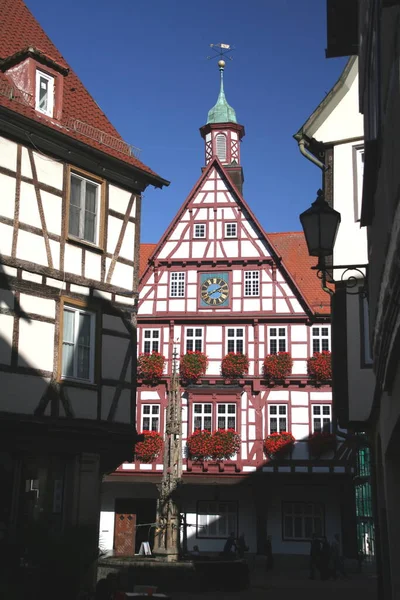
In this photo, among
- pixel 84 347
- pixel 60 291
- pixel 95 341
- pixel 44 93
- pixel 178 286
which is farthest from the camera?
pixel 178 286

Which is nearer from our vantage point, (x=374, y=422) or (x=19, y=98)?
(x=374, y=422)

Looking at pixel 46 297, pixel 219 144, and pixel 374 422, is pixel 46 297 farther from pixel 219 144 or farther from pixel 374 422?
pixel 219 144

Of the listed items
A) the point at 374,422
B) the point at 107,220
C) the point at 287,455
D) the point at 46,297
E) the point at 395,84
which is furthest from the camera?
the point at 287,455

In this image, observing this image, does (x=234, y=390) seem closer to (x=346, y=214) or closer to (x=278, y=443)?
(x=278, y=443)

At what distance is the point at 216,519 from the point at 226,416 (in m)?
4.15

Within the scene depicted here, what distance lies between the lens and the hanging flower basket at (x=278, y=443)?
3189 cm

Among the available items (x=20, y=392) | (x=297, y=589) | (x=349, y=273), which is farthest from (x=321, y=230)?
(x=297, y=589)

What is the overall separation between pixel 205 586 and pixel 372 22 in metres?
16.9

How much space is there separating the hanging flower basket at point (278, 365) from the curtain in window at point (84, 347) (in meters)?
16.4

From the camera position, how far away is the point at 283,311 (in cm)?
3366

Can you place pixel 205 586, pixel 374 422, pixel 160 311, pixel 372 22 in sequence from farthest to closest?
pixel 160 311, pixel 205 586, pixel 374 422, pixel 372 22

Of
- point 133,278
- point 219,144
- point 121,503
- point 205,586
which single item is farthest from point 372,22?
point 219,144

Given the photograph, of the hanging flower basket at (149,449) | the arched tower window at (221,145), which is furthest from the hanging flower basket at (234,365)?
the arched tower window at (221,145)

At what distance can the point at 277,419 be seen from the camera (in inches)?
1304
